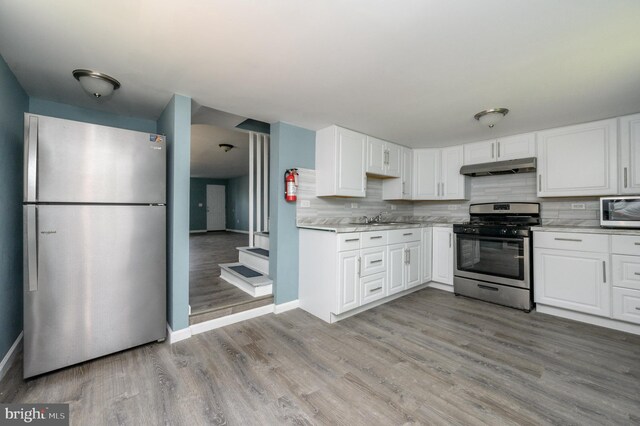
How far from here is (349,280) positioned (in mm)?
2812

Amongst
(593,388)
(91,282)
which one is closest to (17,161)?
(91,282)

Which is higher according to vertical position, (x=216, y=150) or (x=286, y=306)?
(x=216, y=150)

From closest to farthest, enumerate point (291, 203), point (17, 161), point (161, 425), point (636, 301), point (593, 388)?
point (161, 425) < point (593, 388) < point (17, 161) < point (636, 301) < point (291, 203)

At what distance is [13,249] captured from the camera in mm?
2018

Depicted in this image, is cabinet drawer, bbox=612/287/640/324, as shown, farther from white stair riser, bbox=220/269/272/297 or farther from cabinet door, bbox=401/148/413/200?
white stair riser, bbox=220/269/272/297

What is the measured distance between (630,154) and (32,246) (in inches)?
205

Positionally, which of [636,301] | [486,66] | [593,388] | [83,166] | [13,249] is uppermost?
[486,66]

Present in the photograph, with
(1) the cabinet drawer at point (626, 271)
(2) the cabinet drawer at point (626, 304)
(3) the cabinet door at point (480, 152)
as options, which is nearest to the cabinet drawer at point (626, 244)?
(1) the cabinet drawer at point (626, 271)

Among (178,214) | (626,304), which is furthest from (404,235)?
(178,214)

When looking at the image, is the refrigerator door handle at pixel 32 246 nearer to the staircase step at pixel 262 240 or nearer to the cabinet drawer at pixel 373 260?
the staircase step at pixel 262 240

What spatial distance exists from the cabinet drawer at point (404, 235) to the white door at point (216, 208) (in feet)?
31.8

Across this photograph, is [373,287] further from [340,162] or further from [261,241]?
[261,241]

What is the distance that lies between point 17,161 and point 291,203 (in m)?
2.32

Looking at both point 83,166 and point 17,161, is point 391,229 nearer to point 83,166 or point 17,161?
point 83,166
